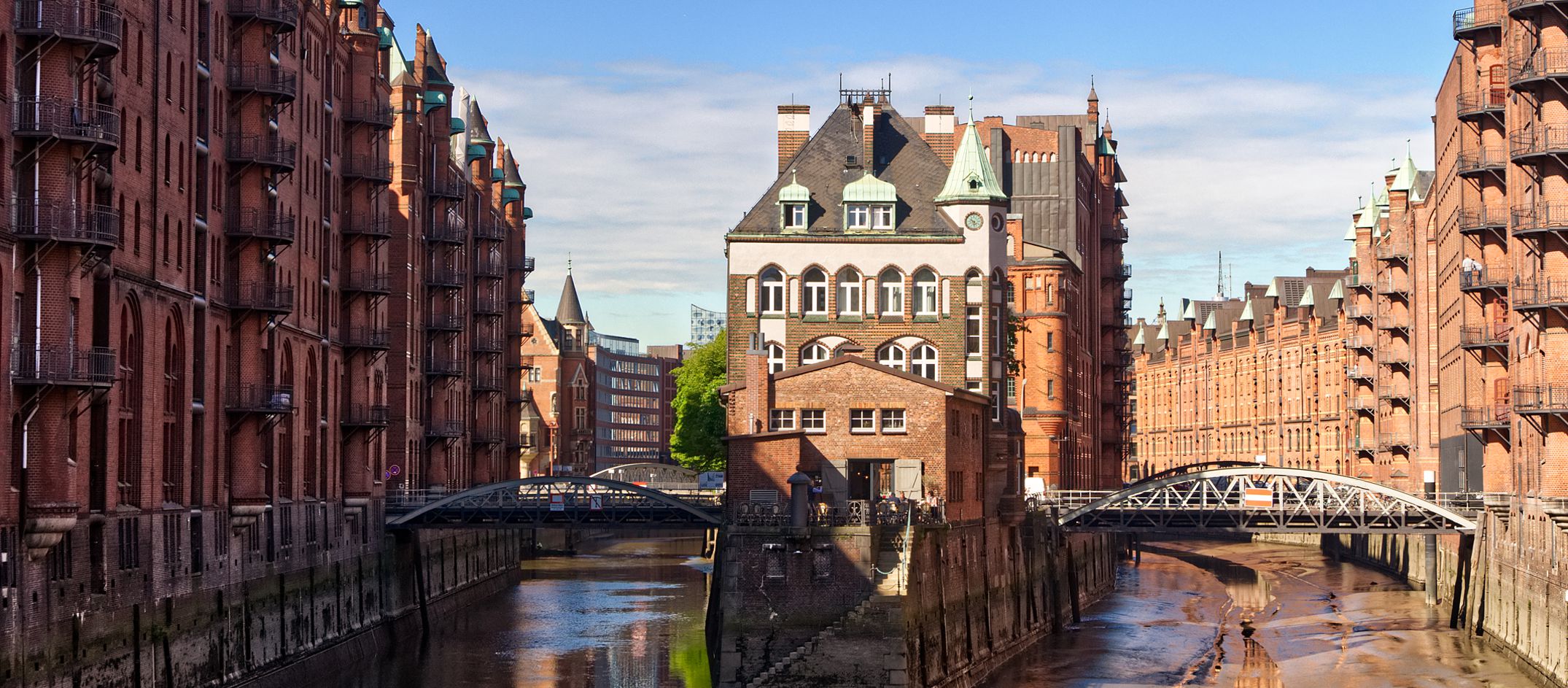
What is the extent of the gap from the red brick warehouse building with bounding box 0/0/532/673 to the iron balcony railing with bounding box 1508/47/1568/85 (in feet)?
129

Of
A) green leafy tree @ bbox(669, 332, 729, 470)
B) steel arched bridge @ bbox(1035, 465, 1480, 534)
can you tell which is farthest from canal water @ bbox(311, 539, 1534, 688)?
green leafy tree @ bbox(669, 332, 729, 470)

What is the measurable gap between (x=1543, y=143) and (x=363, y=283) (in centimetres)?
4285

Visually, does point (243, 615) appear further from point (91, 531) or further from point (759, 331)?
point (759, 331)

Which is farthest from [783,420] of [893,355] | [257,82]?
[257,82]

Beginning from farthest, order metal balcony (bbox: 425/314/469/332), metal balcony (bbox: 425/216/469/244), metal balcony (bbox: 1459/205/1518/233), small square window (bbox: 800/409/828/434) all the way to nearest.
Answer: metal balcony (bbox: 425/314/469/332) → metal balcony (bbox: 425/216/469/244) → metal balcony (bbox: 1459/205/1518/233) → small square window (bbox: 800/409/828/434)

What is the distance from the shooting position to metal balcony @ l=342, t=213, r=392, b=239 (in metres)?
85.4

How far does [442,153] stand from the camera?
105875mm

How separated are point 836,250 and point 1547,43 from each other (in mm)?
25246

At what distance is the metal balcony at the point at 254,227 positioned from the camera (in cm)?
6950

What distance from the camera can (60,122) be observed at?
51156 mm

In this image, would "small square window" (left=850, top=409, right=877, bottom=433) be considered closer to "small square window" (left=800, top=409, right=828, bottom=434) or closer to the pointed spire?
"small square window" (left=800, top=409, right=828, bottom=434)

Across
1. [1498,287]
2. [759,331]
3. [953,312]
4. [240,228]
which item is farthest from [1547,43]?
[240,228]

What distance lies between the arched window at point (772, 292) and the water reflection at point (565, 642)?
12735 mm

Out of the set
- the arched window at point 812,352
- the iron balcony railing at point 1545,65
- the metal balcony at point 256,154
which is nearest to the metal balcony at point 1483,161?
the iron balcony railing at point 1545,65
